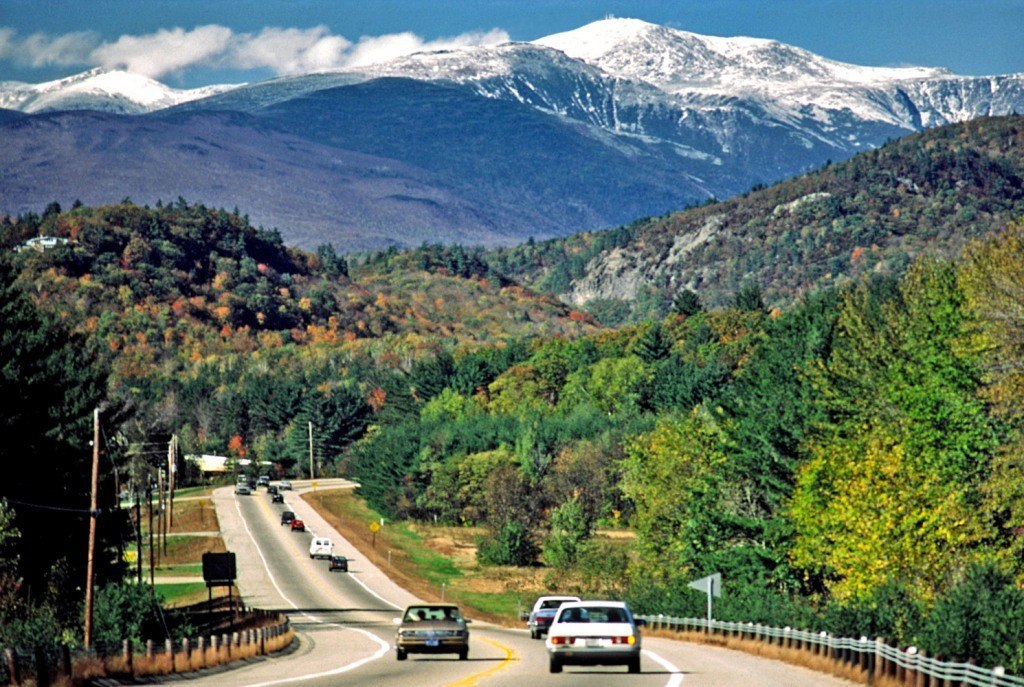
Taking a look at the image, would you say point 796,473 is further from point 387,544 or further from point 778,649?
point 387,544

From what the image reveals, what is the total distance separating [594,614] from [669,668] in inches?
92.8

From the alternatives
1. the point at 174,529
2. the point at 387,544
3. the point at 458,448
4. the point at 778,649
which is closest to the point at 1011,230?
the point at 778,649

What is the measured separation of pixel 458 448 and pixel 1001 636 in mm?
136871

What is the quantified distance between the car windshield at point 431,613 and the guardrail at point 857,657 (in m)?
8.25

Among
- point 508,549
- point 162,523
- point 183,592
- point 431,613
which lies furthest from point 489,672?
point 162,523

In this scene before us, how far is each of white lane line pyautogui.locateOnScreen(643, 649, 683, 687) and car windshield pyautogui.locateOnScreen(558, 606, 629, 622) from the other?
1.57m

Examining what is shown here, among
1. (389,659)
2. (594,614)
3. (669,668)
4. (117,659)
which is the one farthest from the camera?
(389,659)

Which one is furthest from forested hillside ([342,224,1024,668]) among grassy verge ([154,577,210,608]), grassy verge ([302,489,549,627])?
grassy verge ([154,577,210,608])

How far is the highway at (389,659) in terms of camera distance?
3219 cm

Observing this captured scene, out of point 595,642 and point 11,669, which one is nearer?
point 11,669

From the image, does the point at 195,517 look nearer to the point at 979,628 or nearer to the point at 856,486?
the point at 856,486

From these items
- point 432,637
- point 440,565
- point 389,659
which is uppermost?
point 432,637

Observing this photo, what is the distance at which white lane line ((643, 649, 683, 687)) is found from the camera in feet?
102

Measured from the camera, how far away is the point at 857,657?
34312mm
